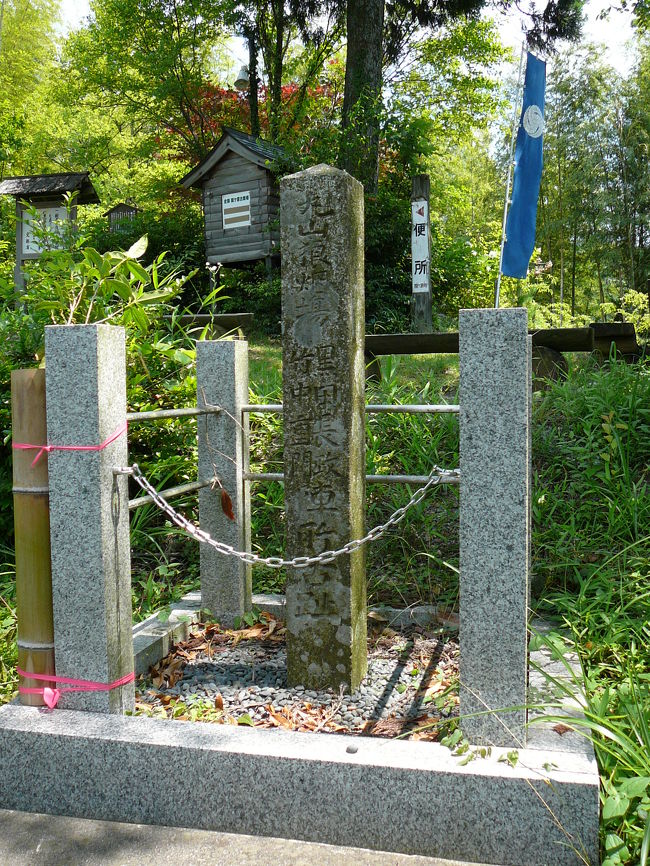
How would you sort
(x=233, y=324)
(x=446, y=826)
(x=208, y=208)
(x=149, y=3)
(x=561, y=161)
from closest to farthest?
(x=446, y=826), (x=233, y=324), (x=208, y=208), (x=149, y=3), (x=561, y=161)

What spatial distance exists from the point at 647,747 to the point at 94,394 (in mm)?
1886

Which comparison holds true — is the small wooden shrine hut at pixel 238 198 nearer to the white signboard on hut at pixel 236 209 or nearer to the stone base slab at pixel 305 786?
the white signboard on hut at pixel 236 209

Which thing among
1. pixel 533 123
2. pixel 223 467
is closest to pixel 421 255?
pixel 533 123

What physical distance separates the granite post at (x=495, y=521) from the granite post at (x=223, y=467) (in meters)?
1.46

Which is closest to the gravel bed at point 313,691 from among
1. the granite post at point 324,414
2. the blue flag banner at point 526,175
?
the granite post at point 324,414

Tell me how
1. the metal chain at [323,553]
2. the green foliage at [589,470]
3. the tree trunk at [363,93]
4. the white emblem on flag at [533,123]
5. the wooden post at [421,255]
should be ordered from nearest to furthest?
the metal chain at [323,553], the green foliage at [589,470], the white emblem on flag at [533,123], the wooden post at [421,255], the tree trunk at [363,93]

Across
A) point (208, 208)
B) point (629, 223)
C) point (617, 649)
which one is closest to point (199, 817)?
point (617, 649)

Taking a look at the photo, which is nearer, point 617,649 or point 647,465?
point 617,649

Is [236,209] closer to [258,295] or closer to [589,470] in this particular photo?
[258,295]

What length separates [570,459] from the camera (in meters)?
4.13

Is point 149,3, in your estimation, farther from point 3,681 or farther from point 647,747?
point 647,747

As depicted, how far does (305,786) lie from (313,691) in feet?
2.05

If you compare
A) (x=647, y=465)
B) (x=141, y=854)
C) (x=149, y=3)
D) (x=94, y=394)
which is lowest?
(x=141, y=854)

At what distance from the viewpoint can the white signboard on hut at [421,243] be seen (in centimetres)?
930
